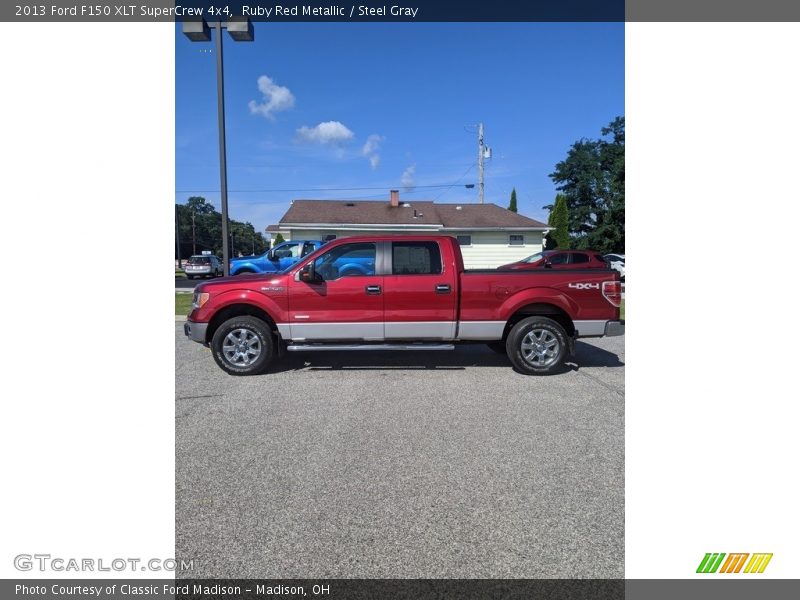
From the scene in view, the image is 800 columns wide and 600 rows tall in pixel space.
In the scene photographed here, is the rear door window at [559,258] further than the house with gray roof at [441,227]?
No

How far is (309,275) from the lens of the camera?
6.04m

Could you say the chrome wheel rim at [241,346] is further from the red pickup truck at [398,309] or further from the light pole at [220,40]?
the light pole at [220,40]

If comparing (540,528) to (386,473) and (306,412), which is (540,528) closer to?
(386,473)

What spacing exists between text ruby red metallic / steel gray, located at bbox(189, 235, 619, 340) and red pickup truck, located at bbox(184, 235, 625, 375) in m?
0.01

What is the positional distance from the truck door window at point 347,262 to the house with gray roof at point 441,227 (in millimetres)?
19043

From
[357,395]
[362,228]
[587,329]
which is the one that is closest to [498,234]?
[362,228]

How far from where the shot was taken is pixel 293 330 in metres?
6.12

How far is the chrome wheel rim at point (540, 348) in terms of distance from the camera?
20.1 feet

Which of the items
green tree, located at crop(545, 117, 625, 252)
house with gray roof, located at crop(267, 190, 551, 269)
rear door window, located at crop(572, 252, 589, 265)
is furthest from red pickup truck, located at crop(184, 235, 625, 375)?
green tree, located at crop(545, 117, 625, 252)

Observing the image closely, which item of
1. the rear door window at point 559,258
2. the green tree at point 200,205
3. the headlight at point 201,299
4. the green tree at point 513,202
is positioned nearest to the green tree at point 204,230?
the green tree at point 200,205

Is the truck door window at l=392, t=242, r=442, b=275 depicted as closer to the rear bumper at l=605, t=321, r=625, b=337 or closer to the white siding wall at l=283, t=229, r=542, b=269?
the rear bumper at l=605, t=321, r=625, b=337

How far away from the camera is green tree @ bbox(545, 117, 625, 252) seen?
36.8 metres

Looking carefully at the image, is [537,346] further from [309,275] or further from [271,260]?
[271,260]
